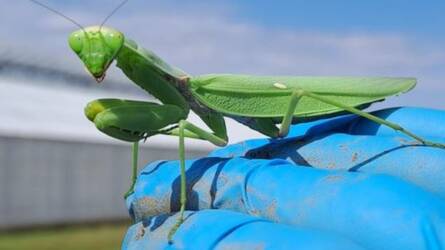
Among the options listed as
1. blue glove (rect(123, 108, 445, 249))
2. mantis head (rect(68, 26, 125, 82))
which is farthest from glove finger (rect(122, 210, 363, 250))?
mantis head (rect(68, 26, 125, 82))

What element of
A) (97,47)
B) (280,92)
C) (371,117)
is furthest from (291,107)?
(97,47)

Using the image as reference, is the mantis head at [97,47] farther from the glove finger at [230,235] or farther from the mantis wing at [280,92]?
the glove finger at [230,235]

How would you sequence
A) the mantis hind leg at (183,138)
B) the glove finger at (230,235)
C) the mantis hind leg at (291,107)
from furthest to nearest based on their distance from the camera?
the mantis hind leg at (291,107) → the mantis hind leg at (183,138) → the glove finger at (230,235)

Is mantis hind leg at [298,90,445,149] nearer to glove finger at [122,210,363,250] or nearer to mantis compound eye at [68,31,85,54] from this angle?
glove finger at [122,210,363,250]

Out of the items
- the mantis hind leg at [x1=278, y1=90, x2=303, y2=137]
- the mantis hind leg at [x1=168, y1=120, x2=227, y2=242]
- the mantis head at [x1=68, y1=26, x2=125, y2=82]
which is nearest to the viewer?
the mantis hind leg at [x1=168, y1=120, x2=227, y2=242]

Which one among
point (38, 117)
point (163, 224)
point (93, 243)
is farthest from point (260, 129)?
point (38, 117)

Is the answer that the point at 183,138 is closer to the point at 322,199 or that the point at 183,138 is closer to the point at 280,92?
the point at 280,92

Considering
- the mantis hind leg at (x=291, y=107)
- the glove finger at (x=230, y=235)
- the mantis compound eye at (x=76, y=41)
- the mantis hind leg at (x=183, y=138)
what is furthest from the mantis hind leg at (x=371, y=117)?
the mantis compound eye at (x=76, y=41)

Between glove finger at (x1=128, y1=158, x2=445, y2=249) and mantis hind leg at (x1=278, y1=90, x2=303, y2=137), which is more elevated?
mantis hind leg at (x1=278, y1=90, x2=303, y2=137)
